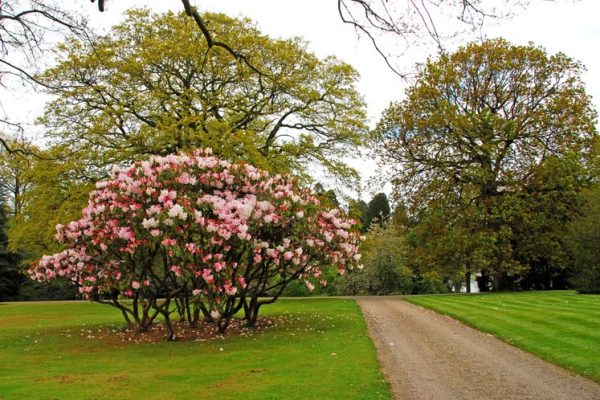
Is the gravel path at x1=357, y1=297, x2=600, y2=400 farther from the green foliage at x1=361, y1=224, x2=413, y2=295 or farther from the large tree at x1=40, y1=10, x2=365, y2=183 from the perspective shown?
the green foliage at x1=361, y1=224, x2=413, y2=295

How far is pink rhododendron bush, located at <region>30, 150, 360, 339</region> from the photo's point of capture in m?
11.9

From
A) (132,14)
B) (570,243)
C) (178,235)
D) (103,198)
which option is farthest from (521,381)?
(132,14)

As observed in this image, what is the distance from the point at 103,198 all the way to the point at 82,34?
19.3ft

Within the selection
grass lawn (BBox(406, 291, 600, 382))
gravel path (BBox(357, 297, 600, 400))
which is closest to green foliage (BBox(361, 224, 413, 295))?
grass lawn (BBox(406, 291, 600, 382))

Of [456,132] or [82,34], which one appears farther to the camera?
[456,132]

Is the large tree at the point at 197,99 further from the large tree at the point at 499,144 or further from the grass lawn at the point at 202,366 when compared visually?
the grass lawn at the point at 202,366

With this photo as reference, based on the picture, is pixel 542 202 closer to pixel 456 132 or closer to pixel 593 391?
pixel 456 132

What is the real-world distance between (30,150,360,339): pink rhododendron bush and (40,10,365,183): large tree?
9.08 meters

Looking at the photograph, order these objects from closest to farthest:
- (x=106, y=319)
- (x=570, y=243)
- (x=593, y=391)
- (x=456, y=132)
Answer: (x=593, y=391)
(x=106, y=319)
(x=570, y=243)
(x=456, y=132)

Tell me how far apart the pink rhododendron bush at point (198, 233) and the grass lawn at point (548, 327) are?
164 inches

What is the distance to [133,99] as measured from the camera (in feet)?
84.4

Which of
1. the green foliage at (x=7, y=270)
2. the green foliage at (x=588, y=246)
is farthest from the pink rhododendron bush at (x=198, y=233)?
the green foliage at (x=7, y=270)

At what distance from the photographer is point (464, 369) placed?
874 centimetres

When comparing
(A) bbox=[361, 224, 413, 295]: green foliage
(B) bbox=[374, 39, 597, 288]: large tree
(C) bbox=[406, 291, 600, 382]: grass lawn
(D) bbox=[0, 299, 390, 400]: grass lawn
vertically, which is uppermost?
(B) bbox=[374, 39, 597, 288]: large tree
